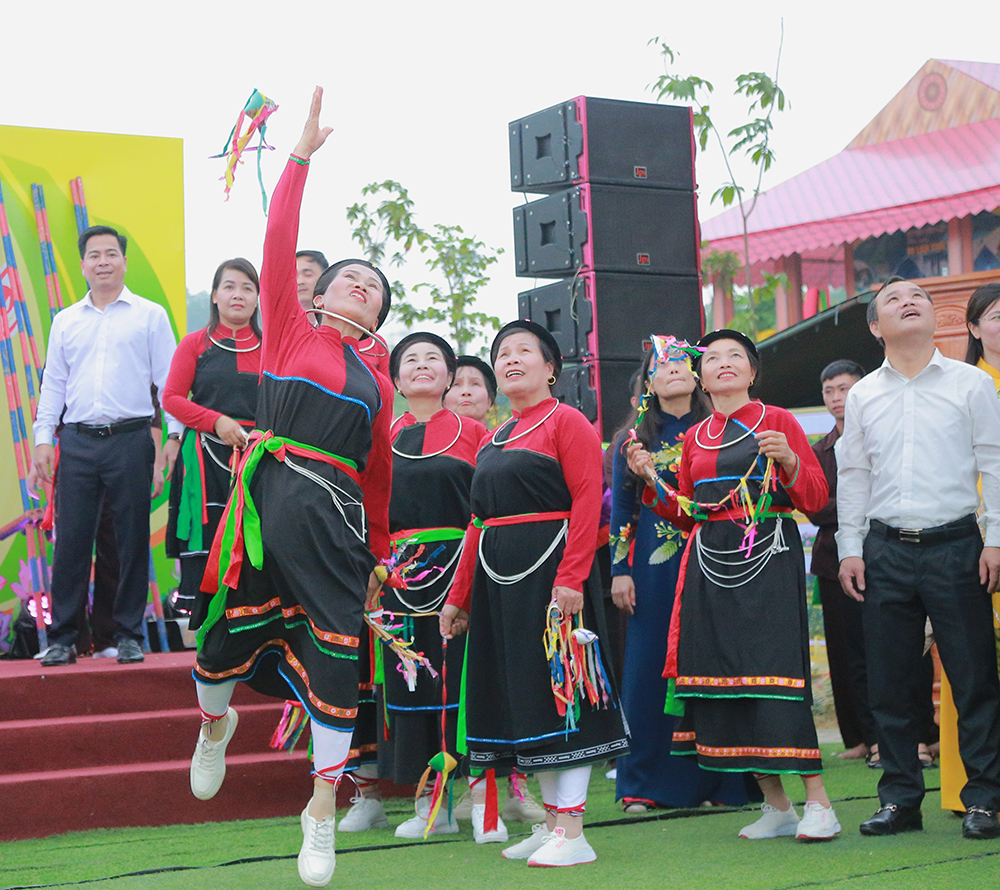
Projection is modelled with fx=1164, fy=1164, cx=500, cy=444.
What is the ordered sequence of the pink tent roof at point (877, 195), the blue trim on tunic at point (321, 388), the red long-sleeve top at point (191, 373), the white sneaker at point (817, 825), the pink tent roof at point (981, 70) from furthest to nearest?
the pink tent roof at point (981, 70), the pink tent roof at point (877, 195), the red long-sleeve top at point (191, 373), the white sneaker at point (817, 825), the blue trim on tunic at point (321, 388)

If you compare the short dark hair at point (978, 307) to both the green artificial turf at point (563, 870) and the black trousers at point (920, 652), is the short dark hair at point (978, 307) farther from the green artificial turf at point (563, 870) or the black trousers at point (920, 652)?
the green artificial turf at point (563, 870)

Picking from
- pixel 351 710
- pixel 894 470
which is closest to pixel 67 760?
pixel 351 710

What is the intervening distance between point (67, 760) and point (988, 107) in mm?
12579

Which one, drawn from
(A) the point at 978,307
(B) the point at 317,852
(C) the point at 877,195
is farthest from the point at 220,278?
(C) the point at 877,195

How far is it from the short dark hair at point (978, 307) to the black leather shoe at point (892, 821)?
147cm

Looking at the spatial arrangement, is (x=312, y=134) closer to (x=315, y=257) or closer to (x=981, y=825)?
(x=315, y=257)

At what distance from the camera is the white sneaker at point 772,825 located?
11.8ft

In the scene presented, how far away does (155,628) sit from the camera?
5938 mm

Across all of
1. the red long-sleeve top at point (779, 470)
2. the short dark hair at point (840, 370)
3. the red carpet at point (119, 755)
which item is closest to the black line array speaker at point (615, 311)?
the short dark hair at point (840, 370)

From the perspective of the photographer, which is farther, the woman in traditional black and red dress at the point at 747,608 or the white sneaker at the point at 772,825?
the white sneaker at the point at 772,825

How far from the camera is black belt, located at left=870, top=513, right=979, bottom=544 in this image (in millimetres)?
3480

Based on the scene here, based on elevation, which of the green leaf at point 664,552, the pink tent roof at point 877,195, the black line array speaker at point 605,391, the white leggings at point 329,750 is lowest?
the white leggings at point 329,750

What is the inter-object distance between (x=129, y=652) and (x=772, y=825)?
107 inches

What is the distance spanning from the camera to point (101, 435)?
16.5 ft
